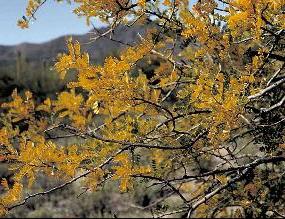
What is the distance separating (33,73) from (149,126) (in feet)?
91.1

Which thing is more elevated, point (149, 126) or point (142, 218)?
point (142, 218)

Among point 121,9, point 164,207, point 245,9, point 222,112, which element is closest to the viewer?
point 245,9

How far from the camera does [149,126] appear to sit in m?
2.53

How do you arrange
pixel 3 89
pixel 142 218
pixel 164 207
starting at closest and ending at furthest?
pixel 164 207
pixel 142 218
pixel 3 89

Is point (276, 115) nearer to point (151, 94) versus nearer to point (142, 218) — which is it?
point (151, 94)

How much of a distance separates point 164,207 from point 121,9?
47.0 inches

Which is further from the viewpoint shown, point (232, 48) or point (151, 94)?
point (232, 48)

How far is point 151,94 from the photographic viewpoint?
2.30 metres

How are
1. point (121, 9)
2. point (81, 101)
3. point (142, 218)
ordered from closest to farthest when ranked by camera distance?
point (121, 9), point (81, 101), point (142, 218)

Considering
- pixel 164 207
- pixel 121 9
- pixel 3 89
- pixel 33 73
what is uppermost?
pixel 33 73

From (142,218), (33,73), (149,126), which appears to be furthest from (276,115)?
(33,73)

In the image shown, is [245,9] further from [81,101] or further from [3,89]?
[3,89]

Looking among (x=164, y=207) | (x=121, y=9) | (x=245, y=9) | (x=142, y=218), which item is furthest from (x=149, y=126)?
(x=142, y=218)

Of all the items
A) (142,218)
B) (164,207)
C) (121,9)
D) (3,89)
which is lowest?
(164,207)
